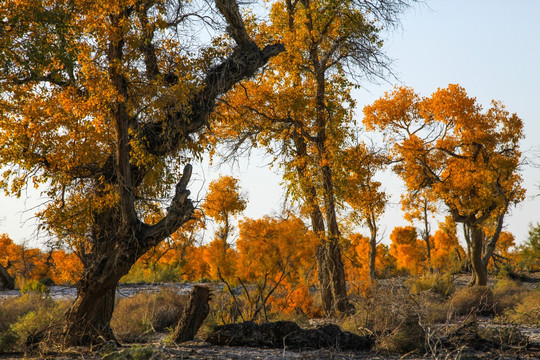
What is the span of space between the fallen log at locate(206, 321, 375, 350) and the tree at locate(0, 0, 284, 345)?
1.70m

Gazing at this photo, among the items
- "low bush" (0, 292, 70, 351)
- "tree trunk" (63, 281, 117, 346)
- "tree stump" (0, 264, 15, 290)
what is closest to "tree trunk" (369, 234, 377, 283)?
"low bush" (0, 292, 70, 351)

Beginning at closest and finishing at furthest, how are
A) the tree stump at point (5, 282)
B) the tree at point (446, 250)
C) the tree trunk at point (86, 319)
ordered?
the tree trunk at point (86, 319), the tree stump at point (5, 282), the tree at point (446, 250)

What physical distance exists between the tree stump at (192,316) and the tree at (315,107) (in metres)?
6.14

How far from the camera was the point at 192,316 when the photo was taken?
25.2 ft

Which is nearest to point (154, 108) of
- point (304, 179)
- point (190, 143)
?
point (190, 143)

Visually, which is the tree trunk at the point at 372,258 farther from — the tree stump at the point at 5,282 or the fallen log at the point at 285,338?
the tree stump at the point at 5,282

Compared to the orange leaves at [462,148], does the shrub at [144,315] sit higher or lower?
lower

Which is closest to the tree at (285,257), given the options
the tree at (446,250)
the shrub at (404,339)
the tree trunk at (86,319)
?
the tree trunk at (86,319)

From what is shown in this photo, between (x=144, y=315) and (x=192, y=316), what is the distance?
12.9 ft

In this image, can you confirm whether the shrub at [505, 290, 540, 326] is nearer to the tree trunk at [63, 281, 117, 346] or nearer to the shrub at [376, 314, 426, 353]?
the shrub at [376, 314, 426, 353]

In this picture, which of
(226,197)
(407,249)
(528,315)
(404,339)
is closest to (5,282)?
(226,197)

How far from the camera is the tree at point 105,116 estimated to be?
→ 7.23 m

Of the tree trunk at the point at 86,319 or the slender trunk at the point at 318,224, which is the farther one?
the slender trunk at the point at 318,224

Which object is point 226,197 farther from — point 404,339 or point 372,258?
point 404,339
